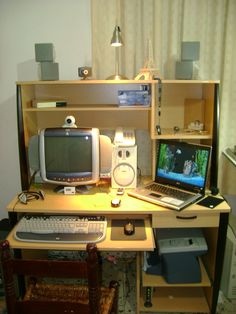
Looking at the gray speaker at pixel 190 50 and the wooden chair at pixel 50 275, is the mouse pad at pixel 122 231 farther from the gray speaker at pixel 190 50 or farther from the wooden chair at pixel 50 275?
the gray speaker at pixel 190 50

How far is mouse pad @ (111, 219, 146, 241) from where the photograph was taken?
1596 millimetres

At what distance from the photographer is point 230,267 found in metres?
1.98

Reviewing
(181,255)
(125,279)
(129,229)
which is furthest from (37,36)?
(125,279)

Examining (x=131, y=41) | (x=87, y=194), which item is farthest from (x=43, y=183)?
(x=131, y=41)

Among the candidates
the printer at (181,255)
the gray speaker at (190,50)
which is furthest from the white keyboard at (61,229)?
the gray speaker at (190,50)

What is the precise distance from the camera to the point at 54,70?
194 centimetres

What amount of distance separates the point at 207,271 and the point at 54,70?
5.64 ft

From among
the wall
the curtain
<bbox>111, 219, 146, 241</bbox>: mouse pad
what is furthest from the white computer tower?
the wall

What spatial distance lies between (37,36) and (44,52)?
0.32m

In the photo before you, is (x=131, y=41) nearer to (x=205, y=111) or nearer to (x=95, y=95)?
(x=95, y=95)

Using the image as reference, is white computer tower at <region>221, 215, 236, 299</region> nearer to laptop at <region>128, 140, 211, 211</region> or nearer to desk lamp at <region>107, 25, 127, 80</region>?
laptop at <region>128, 140, 211, 211</region>

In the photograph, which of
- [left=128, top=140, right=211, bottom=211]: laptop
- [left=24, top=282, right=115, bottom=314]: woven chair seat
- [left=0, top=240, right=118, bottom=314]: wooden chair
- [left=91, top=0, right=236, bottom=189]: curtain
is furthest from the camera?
[left=91, top=0, right=236, bottom=189]: curtain

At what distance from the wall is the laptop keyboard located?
101 centimetres

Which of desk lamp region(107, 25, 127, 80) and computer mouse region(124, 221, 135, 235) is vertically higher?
desk lamp region(107, 25, 127, 80)
